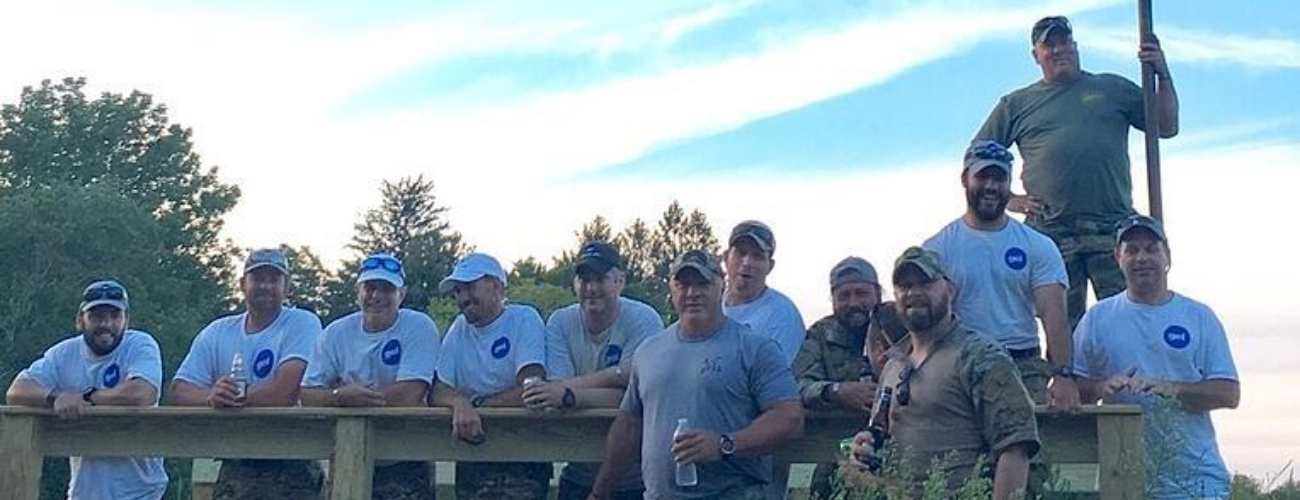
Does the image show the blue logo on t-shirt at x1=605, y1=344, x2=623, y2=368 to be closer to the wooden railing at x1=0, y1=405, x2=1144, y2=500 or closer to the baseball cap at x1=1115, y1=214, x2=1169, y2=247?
the wooden railing at x1=0, y1=405, x2=1144, y2=500

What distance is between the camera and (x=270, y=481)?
7.70 meters

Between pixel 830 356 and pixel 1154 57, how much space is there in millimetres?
2402

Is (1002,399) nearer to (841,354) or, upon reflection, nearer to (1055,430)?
(1055,430)

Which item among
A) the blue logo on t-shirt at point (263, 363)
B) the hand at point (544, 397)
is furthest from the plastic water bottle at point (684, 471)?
the blue logo on t-shirt at point (263, 363)

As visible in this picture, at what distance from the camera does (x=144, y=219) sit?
142 feet

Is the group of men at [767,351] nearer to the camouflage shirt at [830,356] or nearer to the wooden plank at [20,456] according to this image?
the camouflage shirt at [830,356]

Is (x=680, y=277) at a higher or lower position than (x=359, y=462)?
higher

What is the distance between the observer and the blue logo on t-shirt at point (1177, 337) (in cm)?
668

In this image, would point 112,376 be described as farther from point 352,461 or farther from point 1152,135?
point 1152,135

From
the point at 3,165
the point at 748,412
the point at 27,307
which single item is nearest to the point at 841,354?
the point at 748,412

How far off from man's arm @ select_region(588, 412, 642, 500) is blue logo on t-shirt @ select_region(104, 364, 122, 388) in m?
2.70

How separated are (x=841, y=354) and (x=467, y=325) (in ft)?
5.78

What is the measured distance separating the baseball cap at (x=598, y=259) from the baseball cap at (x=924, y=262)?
1.77m

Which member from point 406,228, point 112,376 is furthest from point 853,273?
point 406,228
